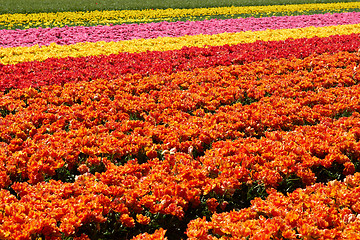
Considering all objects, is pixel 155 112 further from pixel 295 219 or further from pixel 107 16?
pixel 107 16

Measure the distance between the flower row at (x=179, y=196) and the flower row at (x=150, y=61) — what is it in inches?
181

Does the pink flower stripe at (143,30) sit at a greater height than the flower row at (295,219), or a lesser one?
greater

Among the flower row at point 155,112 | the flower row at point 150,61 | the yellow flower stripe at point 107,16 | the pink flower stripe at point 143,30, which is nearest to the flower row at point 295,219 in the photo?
the flower row at point 155,112

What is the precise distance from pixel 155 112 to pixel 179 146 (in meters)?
1.34

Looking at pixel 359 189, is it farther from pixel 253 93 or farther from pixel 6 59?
pixel 6 59

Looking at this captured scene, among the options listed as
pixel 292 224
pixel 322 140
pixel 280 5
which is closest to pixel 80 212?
pixel 292 224

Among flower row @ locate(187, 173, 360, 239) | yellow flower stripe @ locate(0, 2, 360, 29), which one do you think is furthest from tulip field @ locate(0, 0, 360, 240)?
yellow flower stripe @ locate(0, 2, 360, 29)

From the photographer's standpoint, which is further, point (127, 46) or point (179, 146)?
point (127, 46)

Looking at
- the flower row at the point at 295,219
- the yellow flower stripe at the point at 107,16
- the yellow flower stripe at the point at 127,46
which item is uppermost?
the yellow flower stripe at the point at 107,16

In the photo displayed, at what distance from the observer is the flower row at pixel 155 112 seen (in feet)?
14.8

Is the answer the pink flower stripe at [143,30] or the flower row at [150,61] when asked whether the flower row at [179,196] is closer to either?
the flower row at [150,61]

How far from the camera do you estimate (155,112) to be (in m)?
5.93

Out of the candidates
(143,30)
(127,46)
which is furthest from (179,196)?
(143,30)

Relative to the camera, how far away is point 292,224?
A: 308cm
